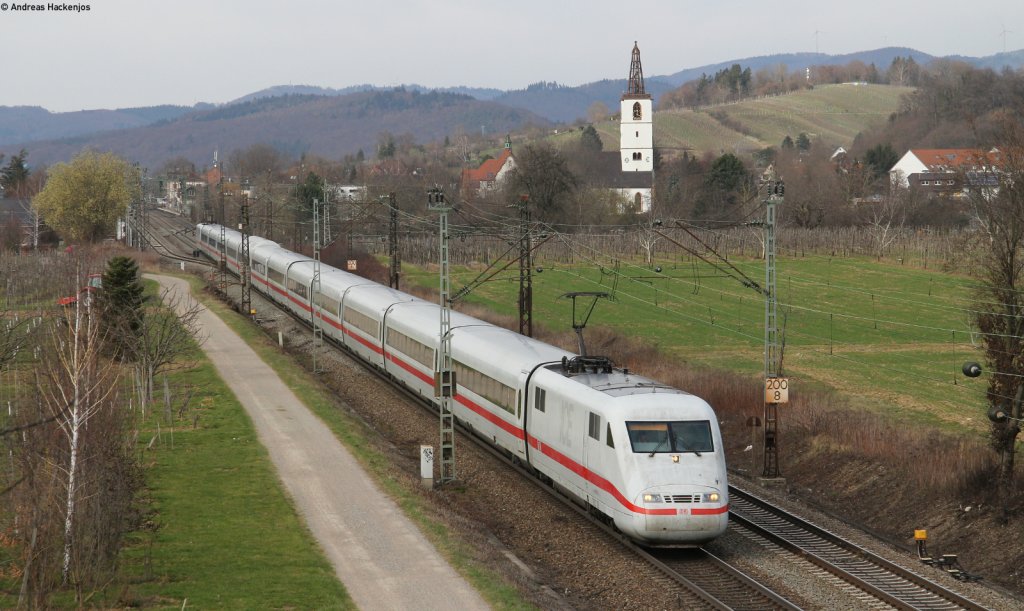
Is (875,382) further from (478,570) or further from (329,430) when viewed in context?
(478,570)

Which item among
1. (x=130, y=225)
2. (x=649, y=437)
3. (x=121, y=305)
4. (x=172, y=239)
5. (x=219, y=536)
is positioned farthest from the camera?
(x=172, y=239)

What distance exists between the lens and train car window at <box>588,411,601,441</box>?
75.2ft

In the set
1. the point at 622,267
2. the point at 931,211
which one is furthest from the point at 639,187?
the point at 622,267

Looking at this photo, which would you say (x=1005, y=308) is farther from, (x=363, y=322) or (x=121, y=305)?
(x=121, y=305)

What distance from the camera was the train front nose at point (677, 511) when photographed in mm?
21250

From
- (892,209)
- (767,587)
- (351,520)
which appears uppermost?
(892,209)

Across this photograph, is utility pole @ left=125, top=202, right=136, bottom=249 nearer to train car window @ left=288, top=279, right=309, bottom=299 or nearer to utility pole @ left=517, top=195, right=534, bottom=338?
train car window @ left=288, top=279, right=309, bottom=299

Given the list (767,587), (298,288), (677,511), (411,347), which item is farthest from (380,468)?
(298,288)

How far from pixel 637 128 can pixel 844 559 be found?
15608 centimetres

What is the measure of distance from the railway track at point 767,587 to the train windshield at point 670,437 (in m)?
2.19

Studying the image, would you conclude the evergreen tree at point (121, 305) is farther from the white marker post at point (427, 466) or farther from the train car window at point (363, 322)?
the white marker post at point (427, 466)

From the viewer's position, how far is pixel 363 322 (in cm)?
4691

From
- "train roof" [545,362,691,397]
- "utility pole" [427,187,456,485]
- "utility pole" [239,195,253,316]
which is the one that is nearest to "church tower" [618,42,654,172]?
"utility pole" [239,195,253,316]

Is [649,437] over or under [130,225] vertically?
under
